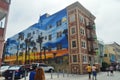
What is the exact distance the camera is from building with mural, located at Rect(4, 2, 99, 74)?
121 ft

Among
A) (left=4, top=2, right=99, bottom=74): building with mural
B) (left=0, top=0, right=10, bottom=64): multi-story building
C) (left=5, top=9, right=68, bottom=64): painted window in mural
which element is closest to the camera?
(left=0, top=0, right=10, bottom=64): multi-story building

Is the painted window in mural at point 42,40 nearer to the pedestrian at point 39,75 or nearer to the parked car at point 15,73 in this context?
the parked car at point 15,73

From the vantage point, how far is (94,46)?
144ft

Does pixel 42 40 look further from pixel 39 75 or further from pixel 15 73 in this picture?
pixel 39 75

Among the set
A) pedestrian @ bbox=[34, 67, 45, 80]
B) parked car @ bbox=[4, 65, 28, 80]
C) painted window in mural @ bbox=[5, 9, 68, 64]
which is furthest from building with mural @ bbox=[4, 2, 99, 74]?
pedestrian @ bbox=[34, 67, 45, 80]

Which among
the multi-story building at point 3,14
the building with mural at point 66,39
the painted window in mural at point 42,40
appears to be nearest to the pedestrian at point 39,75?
the multi-story building at point 3,14

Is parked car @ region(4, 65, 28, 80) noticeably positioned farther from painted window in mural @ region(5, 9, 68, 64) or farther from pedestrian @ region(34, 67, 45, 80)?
painted window in mural @ region(5, 9, 68, 64)

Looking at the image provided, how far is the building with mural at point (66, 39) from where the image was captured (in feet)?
121

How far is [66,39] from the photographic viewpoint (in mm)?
39219

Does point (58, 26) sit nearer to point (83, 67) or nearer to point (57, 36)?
point (57, 36)

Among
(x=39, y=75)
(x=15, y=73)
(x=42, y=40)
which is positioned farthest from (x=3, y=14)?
(x=42, y=40)

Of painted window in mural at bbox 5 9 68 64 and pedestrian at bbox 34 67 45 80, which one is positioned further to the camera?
painted window in mural at bbox 5 9 68 64

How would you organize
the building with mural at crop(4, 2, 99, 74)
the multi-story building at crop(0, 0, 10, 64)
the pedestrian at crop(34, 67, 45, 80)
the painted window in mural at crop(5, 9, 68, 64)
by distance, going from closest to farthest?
the pedestrian at crop(34, 67, 45, 80) < the multi-story building at crop(0, 0, 10, 64) < the building with mural at crop(4, 2, 99, 74) < the painted window in mural at crop(5, 9, 68, 64)

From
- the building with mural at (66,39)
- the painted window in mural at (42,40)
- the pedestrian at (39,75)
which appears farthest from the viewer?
the painted window in mural at (42,40)
